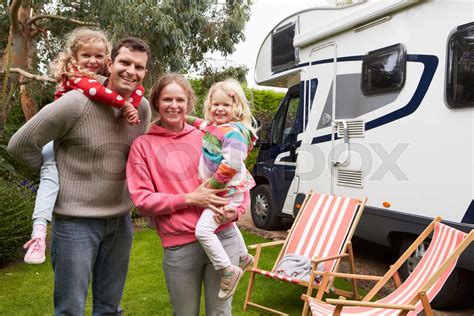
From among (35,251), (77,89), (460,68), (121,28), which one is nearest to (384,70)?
(460,68)

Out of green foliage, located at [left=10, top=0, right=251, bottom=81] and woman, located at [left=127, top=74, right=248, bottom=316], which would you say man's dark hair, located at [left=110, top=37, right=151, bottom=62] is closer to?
woman, located at [left=127, top=74, right=248, bottom=316]

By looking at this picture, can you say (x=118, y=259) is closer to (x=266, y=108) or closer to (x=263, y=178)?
(x=263, y=178)

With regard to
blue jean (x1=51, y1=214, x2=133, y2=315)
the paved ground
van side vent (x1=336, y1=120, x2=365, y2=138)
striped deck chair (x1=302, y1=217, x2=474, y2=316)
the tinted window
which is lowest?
the paved ground

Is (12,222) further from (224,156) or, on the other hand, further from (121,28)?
(224,156)

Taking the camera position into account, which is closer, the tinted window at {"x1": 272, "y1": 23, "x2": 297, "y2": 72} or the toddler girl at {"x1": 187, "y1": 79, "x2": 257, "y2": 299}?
the toddler girl at {"x1": 187, "y1": 79, "x2": 257, "y2": 299}

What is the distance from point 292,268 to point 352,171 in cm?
144

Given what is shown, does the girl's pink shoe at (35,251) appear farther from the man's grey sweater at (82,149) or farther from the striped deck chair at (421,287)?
the striped deck chair at (421,287)

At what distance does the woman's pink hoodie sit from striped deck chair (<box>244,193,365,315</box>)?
1826 millimetres

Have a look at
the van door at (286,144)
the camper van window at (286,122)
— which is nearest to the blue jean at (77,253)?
the van door at (286,144)

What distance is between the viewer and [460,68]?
3656mm

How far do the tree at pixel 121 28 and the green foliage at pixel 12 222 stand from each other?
1450 mm

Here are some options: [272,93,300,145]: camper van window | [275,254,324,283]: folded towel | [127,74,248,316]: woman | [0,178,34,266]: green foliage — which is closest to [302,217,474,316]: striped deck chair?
[275,254,324,283]: folded towel

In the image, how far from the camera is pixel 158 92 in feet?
7.17

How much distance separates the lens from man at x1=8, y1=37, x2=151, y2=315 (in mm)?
2018
